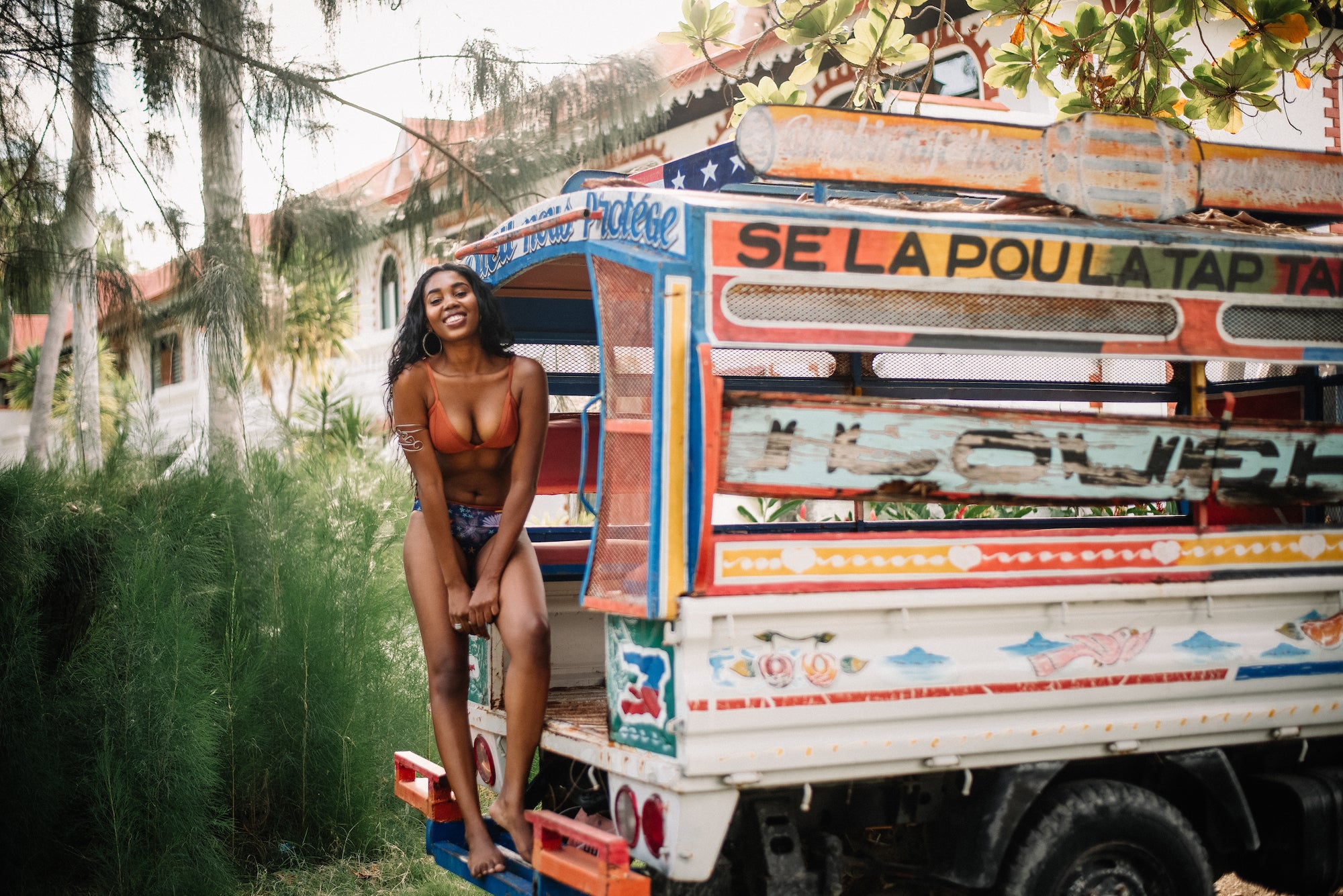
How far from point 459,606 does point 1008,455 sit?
5.96 feet

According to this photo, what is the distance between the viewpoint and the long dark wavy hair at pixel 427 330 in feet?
13.9

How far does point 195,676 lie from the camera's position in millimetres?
5273

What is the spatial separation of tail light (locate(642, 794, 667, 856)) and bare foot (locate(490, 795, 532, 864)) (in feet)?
1.62

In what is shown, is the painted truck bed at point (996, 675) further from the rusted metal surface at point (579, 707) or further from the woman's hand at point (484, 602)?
the woman's hand at point (484, 602)

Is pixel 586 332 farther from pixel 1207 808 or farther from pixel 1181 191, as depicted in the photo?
pixel 1207 808

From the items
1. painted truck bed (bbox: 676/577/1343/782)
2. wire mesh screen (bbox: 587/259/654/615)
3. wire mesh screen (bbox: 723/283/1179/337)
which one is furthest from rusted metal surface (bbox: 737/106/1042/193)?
painted truck bed (bbox: 676/577/1343/782)

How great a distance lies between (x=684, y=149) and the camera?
13617mm

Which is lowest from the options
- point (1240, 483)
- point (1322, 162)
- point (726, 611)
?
point (726, 611)

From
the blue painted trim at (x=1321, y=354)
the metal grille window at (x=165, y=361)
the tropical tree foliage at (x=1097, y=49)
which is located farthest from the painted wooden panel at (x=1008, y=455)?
the metal grille window at (x=165, y=361)

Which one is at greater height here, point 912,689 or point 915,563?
point 915,563

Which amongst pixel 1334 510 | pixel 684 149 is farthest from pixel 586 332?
pixel 684 149

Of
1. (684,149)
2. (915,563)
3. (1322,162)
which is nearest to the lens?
(915,563)

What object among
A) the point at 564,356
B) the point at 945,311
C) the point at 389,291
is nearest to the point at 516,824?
the point at 945,311

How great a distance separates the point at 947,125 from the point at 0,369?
30.1 m
